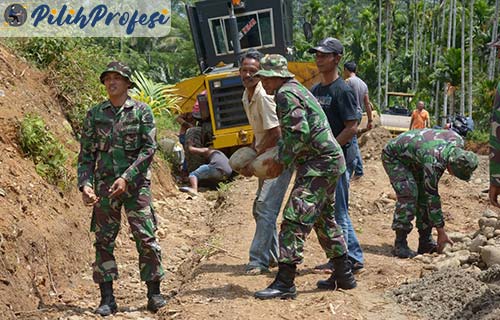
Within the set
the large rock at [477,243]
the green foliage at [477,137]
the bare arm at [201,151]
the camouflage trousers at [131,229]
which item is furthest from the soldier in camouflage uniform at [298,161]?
the green foliage at [477,137]

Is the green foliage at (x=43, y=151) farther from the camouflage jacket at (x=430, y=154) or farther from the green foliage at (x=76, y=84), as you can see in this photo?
the camouflage jacket at (x=430, y=154)

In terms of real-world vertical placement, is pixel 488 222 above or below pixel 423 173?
below

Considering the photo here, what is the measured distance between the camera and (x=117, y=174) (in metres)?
5.73

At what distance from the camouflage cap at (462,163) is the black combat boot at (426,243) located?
3.04ft

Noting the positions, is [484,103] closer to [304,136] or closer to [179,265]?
[179,265]

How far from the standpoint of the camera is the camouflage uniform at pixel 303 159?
5496mm

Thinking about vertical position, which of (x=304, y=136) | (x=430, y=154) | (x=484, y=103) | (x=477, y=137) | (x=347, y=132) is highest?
(x=304, y=136)

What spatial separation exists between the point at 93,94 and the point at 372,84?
164 ft

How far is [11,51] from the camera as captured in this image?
9859 millimetres

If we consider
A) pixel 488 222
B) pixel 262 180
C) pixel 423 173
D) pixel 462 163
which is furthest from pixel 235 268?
pixel 488 222

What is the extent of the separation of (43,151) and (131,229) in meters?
2.47

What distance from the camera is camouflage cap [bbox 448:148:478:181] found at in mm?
6992

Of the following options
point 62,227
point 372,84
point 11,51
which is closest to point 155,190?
point 11,51
